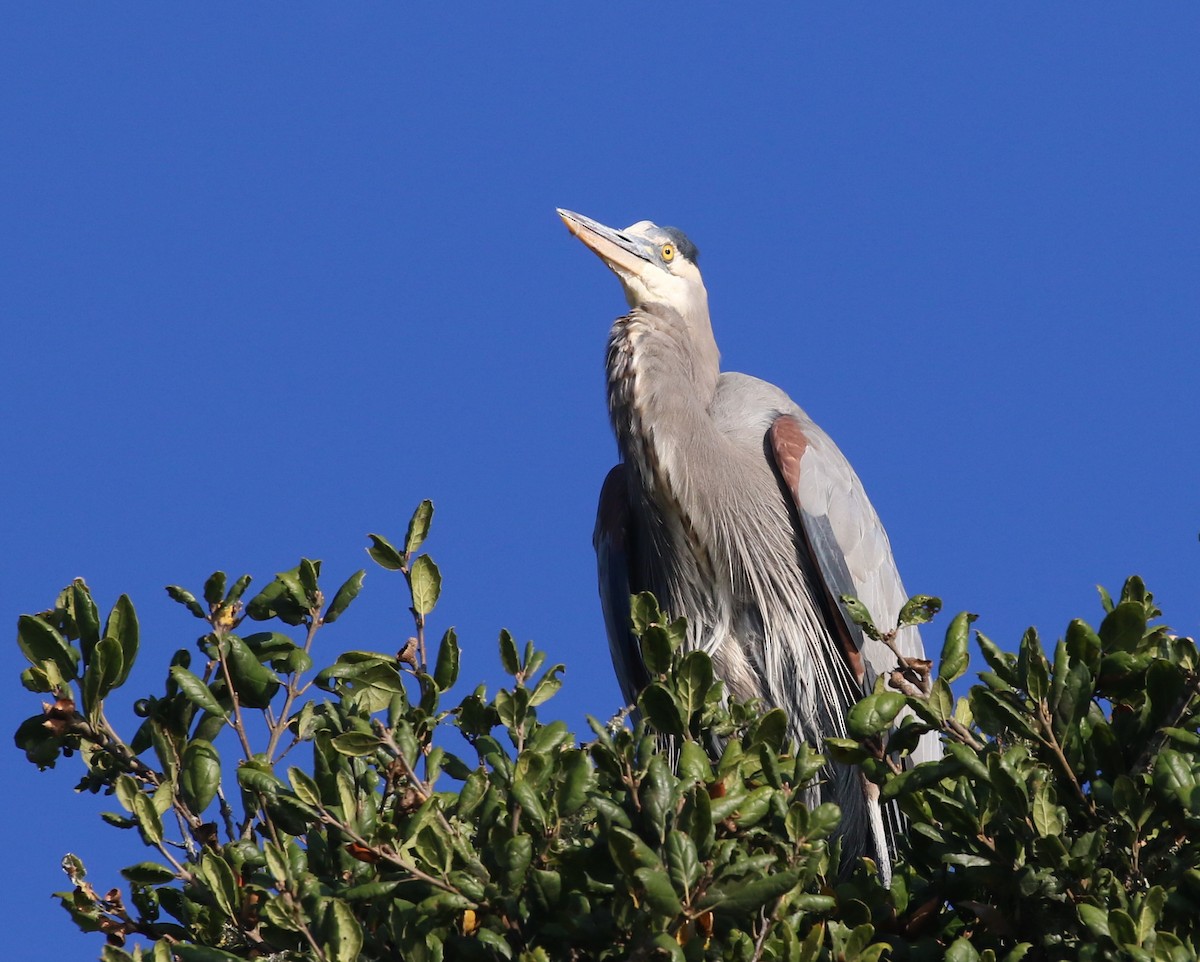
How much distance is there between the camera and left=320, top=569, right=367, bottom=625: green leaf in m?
3.95

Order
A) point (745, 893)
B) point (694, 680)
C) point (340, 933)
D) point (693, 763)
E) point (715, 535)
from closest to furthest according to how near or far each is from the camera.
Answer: point (745, 893) < point (340, 933) < point (693, 763) < point (694, 680) < point (715, 535)

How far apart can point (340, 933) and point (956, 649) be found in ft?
4.54

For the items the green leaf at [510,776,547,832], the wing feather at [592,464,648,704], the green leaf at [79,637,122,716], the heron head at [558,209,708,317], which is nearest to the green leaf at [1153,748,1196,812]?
the green leaf at [510,776,547,832]

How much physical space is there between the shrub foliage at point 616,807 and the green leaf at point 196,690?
11 millimetres

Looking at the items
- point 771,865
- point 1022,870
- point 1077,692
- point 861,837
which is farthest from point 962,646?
point 861,837

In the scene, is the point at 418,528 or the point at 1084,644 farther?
the point at 418,528

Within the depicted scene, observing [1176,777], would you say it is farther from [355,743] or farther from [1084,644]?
[355,743]

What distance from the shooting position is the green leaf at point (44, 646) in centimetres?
365

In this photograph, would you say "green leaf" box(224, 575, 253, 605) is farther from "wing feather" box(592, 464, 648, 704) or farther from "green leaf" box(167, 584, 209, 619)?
"wing feather" box(592, 464, 648, 704)

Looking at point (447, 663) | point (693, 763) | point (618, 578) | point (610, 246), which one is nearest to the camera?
point (693, 763)

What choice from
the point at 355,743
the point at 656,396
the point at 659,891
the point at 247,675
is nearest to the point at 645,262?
the point at 656,396

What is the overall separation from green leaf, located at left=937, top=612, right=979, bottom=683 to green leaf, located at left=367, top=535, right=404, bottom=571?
4.07 ft

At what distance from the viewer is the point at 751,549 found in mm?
6430

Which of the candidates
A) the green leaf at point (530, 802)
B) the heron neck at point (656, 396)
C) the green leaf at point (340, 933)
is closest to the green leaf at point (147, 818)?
the green leaf at point (340, 933)
